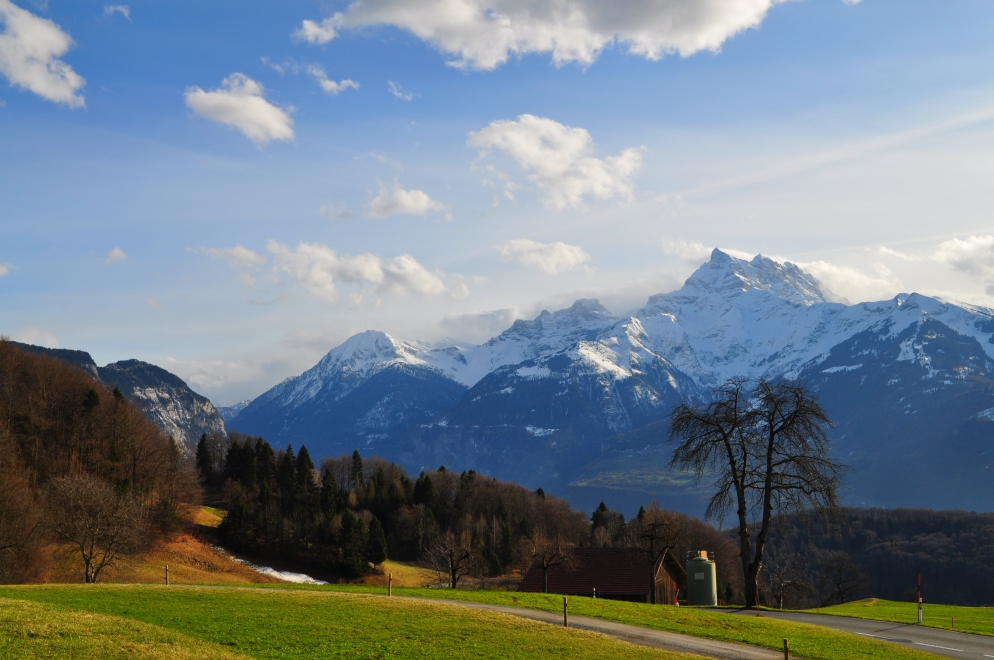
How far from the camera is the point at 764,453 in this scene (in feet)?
158

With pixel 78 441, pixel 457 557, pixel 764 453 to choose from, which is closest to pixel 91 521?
pixel 457 557

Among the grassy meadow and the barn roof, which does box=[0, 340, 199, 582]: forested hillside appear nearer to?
the barn roof

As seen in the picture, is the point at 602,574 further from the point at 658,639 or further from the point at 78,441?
the point at 78,441

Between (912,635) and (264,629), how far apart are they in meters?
26.8

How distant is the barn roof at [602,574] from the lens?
70.2m

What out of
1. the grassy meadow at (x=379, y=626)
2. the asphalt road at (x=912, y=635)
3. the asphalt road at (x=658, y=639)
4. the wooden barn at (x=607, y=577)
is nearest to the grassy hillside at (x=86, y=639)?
the grassy meadow at (x=379, y=626)

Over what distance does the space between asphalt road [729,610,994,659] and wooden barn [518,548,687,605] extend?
1103 inches

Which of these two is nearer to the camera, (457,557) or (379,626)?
(379,626)

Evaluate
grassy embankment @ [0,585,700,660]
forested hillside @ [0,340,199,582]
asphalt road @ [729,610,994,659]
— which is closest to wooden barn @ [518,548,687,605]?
asphalt road @ [729,610,994,659]

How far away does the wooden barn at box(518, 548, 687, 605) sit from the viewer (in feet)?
229

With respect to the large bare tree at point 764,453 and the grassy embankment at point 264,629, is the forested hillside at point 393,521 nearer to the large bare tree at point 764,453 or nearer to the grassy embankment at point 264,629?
the large bare tree at point 764,453

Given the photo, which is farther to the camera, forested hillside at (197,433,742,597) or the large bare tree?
forested hillside at (197,433,742,597)

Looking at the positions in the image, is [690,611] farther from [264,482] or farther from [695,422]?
[264,482]

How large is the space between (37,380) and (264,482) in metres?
39.5
